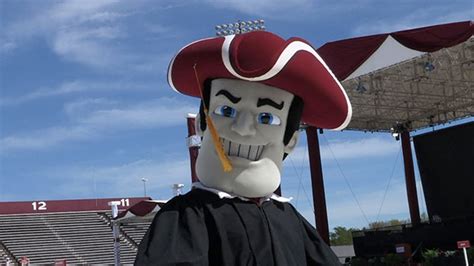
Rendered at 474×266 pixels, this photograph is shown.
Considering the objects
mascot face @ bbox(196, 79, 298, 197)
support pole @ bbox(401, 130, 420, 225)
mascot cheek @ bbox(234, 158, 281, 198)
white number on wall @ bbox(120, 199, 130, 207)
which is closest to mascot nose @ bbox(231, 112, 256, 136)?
mascot face @ bbox(196, 79, 298, 197)

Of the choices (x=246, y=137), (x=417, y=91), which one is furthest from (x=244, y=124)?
(x=417, y=91)

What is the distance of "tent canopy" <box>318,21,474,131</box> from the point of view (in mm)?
13242

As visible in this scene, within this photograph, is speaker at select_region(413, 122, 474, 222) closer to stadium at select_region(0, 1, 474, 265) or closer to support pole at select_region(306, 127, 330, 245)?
stadium at select_region(0, 1, 474, 265)

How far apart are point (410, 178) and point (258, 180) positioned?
21.1 meters

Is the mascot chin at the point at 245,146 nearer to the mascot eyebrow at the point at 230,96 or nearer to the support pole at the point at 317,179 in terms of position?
the mascot eyebrow at the point at 230,96

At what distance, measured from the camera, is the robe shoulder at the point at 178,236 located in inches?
106

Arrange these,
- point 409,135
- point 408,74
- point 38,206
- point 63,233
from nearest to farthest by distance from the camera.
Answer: point 408,74, point 409,135, point 63,233, point 38,206

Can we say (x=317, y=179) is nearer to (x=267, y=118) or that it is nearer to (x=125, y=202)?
(x=125, y=202)

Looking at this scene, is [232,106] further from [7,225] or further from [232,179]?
[7,225]

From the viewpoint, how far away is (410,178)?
23266mm

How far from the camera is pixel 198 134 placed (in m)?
3.33

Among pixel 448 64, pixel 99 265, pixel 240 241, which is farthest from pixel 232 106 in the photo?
pixel 99 265

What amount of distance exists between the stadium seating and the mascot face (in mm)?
23738

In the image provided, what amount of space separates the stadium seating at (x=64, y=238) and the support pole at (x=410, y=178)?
10664mm
